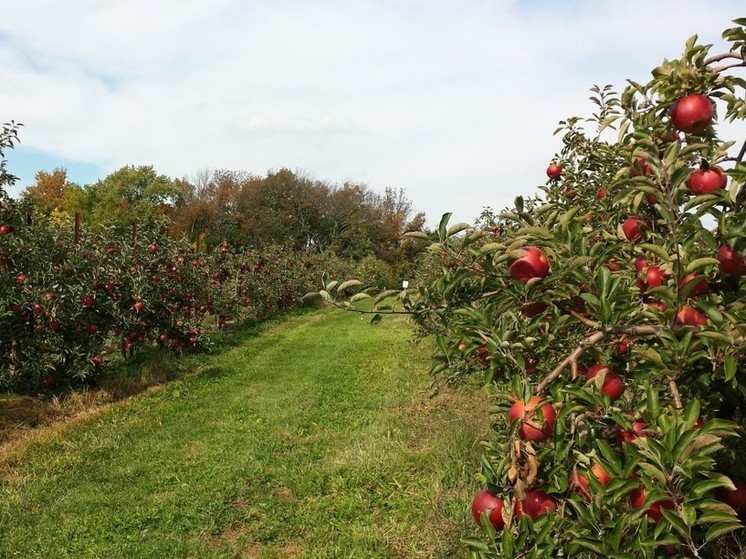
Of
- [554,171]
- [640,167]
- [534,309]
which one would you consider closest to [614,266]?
[640,167]

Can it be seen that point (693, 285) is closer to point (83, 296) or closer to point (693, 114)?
point (693, 114)

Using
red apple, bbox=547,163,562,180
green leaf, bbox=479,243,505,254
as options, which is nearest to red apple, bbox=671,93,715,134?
green leaf, bbox=479,243,505,254

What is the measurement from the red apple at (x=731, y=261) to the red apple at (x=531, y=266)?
37cm

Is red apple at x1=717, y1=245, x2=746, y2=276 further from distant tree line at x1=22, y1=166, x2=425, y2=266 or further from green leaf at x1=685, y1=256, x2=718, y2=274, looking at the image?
distant tree line at x1=22, y1=166, x2=425, y2=266

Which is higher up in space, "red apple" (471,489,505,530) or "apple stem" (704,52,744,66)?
"apple stem" (704,52,744,66)

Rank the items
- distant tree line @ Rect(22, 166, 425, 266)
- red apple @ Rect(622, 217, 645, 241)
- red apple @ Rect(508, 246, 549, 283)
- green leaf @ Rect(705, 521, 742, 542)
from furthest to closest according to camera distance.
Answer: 1. distant tree line @ Rect(22, 166, 425, 266)
2. red apple @ Rect(622, 217, 645, 241)
3. red apple @ Rect(508, 246, 549, 283)
4. green leaf @ Rect(705, 521, 742, 542)

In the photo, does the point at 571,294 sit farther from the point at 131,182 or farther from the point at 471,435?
the point at 131,182

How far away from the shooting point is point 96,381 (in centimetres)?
701

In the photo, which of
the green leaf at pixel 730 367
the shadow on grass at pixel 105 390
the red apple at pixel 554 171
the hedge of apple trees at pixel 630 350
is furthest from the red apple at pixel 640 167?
the shadow on grass at pixel 105 390

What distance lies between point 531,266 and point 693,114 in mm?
578

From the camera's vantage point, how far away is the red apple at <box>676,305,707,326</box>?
1332 millimetres

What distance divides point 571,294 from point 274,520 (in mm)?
3021

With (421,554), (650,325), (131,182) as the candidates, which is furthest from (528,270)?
(131,182)

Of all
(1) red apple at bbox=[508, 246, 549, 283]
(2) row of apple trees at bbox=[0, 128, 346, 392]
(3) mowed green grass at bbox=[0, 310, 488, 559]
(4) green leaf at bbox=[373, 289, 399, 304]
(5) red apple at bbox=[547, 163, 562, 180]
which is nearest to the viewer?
(1) red apple at bbox=[508, 246, 549, 283]
